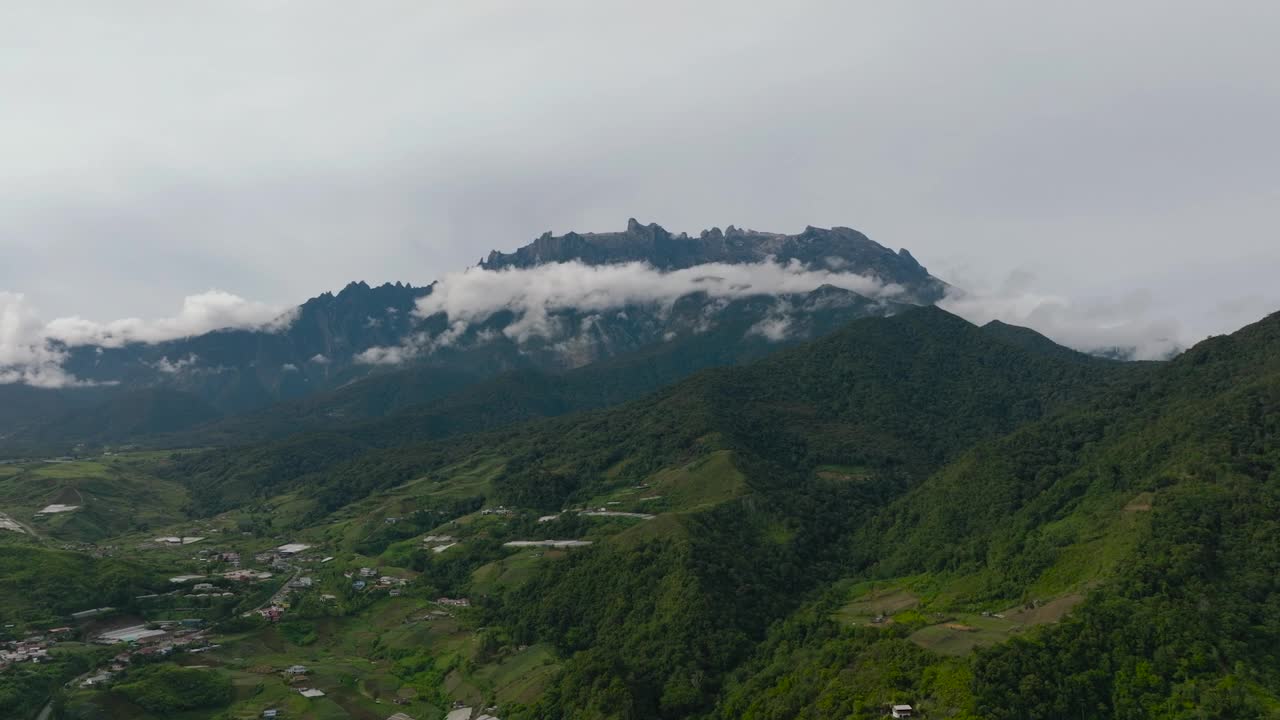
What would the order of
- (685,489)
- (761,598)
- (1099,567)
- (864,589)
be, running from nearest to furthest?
1. (1099,567)
2. (761,598)
3. (864,589)
4. (685,489)

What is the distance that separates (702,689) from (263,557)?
117979 mm

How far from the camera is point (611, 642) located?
116 metres

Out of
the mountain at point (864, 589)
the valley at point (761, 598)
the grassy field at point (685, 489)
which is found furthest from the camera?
the grassy field at point (685, 489)

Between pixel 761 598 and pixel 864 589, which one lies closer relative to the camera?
pixel 761 598

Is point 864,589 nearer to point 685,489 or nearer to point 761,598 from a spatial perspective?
point 761,598

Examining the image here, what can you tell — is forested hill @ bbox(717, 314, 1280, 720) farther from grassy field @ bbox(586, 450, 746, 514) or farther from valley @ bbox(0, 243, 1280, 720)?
grassy field @ bbox(586, 450, 746, 514)

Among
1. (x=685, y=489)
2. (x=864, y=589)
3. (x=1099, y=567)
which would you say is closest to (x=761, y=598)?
(x=864, y=589)

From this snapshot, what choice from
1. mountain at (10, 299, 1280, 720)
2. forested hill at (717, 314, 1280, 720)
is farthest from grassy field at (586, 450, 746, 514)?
forested hill at (717, 314, 1280, 720)

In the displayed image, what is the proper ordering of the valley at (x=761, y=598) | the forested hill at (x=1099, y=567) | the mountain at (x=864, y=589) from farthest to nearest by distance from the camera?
1. the valley at (x=761, y=598)
2. the mountain at (x=864, y=589)
3. the forested hill at (x=1099, y=567)

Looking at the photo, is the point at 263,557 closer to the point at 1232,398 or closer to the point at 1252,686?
the point at 1252,686

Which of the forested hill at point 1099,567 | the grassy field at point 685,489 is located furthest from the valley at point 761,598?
the grassy field at point 685,489

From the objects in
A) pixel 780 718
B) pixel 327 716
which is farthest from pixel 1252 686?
pixel 327 716

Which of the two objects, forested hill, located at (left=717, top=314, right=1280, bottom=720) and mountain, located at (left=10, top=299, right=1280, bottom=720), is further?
mountain, located at (left=10, top=299, right=1280, bottom=720)

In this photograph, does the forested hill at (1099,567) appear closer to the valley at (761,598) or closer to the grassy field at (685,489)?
the valley at (761,598)
